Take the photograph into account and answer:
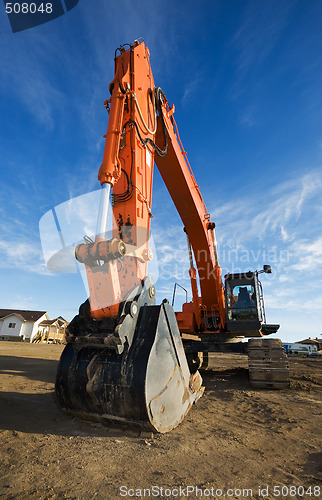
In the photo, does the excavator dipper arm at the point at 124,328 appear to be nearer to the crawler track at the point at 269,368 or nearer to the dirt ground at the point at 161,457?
the dirt ground at the point at 161,457

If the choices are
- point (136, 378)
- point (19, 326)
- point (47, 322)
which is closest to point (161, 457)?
point (136, 378)

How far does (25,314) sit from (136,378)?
1751 inches

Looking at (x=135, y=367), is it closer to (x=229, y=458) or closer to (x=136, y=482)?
(x=136, y=482)

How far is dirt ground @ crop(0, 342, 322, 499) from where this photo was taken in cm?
218

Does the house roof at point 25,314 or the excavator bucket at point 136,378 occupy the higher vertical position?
the house roof at point 25,314

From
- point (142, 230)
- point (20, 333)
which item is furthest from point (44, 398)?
point (20, 333)

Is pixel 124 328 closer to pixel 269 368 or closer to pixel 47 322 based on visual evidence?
pixel 269 368

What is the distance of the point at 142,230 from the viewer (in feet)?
13.3

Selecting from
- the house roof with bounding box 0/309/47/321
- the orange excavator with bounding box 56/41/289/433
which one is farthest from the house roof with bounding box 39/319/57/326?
the orange excavator with bounding box 56/41/289/433

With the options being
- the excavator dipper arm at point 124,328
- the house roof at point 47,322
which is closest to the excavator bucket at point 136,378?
the excavator dipper arm at point 124,328

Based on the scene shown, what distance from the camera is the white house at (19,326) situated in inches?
1504

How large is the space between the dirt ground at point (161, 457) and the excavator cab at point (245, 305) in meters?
3.26

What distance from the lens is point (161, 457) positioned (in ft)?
8.83

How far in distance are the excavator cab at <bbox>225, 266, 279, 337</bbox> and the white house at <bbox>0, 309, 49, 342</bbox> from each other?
3776 cm
